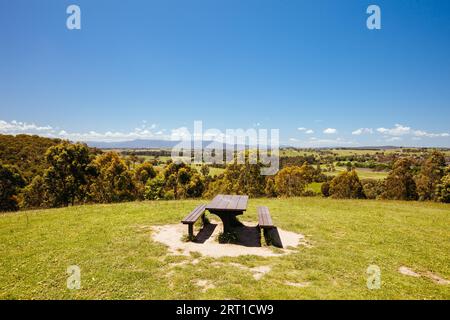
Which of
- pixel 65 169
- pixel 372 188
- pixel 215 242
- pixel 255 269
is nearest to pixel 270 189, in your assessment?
pixel 372 188

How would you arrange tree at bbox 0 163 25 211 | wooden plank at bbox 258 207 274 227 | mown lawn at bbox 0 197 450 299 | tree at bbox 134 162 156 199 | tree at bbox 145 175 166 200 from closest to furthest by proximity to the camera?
1. mown lawn at bbox 0 197 450 299
2. wooden plank at bbox 258 207 274 227
3. tree at bbox 0 163 25 211
4. tree at bbox 145 175 166 200
5. tree at bbox 134 162 156 199

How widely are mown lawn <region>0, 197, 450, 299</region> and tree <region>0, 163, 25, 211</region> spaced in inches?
1075

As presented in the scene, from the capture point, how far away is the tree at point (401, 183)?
35.2 m

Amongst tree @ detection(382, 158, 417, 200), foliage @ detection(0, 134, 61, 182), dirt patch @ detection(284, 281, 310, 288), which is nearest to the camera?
dirt patch @ detection(284, 281, 310, 288)

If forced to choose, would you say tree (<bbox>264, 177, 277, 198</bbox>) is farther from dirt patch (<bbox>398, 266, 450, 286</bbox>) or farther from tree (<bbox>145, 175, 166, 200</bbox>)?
dirt patch (<bbox>398, 266, 450, 286</bbox>)

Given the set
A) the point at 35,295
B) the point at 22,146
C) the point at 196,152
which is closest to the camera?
the point at 35,295

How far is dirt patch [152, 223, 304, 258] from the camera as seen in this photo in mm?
8461

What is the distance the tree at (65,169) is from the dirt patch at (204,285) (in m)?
29.7

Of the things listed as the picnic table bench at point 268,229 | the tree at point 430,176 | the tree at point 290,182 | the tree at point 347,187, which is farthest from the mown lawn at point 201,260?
the tree at point 347,187

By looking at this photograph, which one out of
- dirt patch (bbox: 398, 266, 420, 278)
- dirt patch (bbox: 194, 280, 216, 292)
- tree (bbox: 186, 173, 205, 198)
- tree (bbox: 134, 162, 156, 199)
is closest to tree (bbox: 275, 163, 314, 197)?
tree (bbox: 186, 173, 205, 198)
